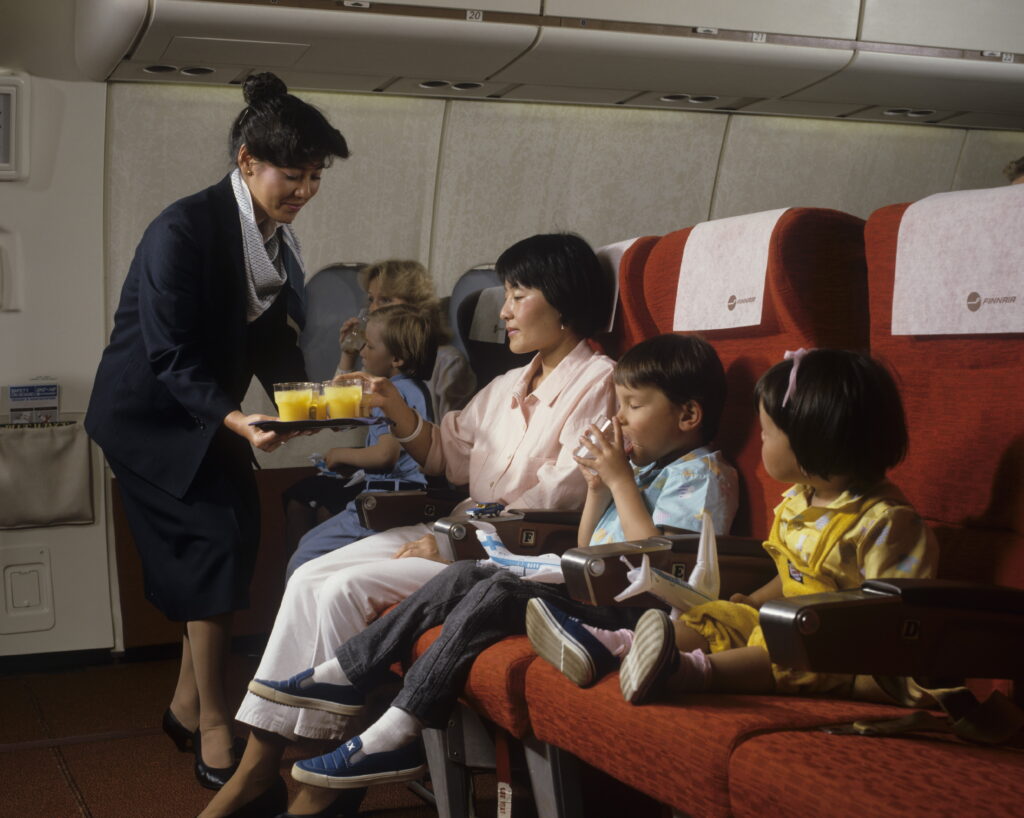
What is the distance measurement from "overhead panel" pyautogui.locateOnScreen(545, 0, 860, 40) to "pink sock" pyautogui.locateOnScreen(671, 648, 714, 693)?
109 inches

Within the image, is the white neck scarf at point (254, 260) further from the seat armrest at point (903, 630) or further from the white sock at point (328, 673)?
the seat armrest at point (903, 630)

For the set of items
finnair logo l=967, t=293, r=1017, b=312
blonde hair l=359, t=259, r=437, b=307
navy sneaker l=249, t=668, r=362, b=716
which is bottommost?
navy sneaker l=249, t=668, r=362, b=716

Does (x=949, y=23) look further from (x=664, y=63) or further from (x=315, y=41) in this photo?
(x=315, y=41)

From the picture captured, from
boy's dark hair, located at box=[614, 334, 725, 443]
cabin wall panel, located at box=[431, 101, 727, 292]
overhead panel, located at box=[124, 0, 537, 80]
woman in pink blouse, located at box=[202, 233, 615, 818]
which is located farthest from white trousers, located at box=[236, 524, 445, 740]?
cabin wall panel, located at box=[431, 101, 727, 292]

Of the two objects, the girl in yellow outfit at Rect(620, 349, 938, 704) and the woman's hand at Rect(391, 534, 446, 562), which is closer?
the girl in yellow outfit at Rect(620, 349, 938, 704)

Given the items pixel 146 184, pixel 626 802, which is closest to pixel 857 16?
pixel 146 184

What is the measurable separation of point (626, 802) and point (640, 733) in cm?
115

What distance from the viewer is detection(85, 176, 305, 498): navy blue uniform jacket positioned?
9.66 ft

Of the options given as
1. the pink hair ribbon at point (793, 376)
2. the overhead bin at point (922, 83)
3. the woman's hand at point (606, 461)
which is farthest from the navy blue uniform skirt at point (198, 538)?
the overhead bin at point (922, 83)

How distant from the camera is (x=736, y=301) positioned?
270 centimetres

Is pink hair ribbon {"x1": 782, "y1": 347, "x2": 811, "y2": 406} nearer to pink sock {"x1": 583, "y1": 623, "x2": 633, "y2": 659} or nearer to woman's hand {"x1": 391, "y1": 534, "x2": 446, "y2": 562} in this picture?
pink sock {"x1": 583, "y1": 623, "x2": 633, "y2": 659}

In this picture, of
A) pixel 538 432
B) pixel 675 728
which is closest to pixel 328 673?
pixel 538 432

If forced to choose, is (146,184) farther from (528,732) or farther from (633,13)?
(528,732)

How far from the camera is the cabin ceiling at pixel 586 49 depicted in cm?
371
